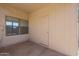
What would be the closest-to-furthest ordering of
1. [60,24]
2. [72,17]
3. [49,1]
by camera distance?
[49,1]
[72,17]
[60,24]

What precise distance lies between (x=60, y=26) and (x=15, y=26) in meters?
0.86

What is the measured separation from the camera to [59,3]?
156cm

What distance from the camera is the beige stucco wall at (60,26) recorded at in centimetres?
161

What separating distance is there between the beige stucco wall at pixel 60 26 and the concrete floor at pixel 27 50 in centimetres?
11

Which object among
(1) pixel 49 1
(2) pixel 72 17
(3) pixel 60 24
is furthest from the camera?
(3) pixel 60 24

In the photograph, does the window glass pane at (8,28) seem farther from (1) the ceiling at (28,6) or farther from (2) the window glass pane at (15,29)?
(1) the ceiling at (28,6)

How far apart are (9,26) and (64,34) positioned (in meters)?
1.03

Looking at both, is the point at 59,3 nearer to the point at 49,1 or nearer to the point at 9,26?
the point at 49,1

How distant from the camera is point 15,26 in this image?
1755 millimetres

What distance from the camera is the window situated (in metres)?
1.71

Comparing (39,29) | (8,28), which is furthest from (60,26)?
(8,28)

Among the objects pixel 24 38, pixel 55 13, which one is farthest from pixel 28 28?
pixel 55 13

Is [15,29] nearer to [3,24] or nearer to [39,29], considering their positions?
[3,24]

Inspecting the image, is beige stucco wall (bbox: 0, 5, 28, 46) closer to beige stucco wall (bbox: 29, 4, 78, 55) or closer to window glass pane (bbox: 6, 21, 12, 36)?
window glass pane (bbox: 6, 21, 12, 36)
